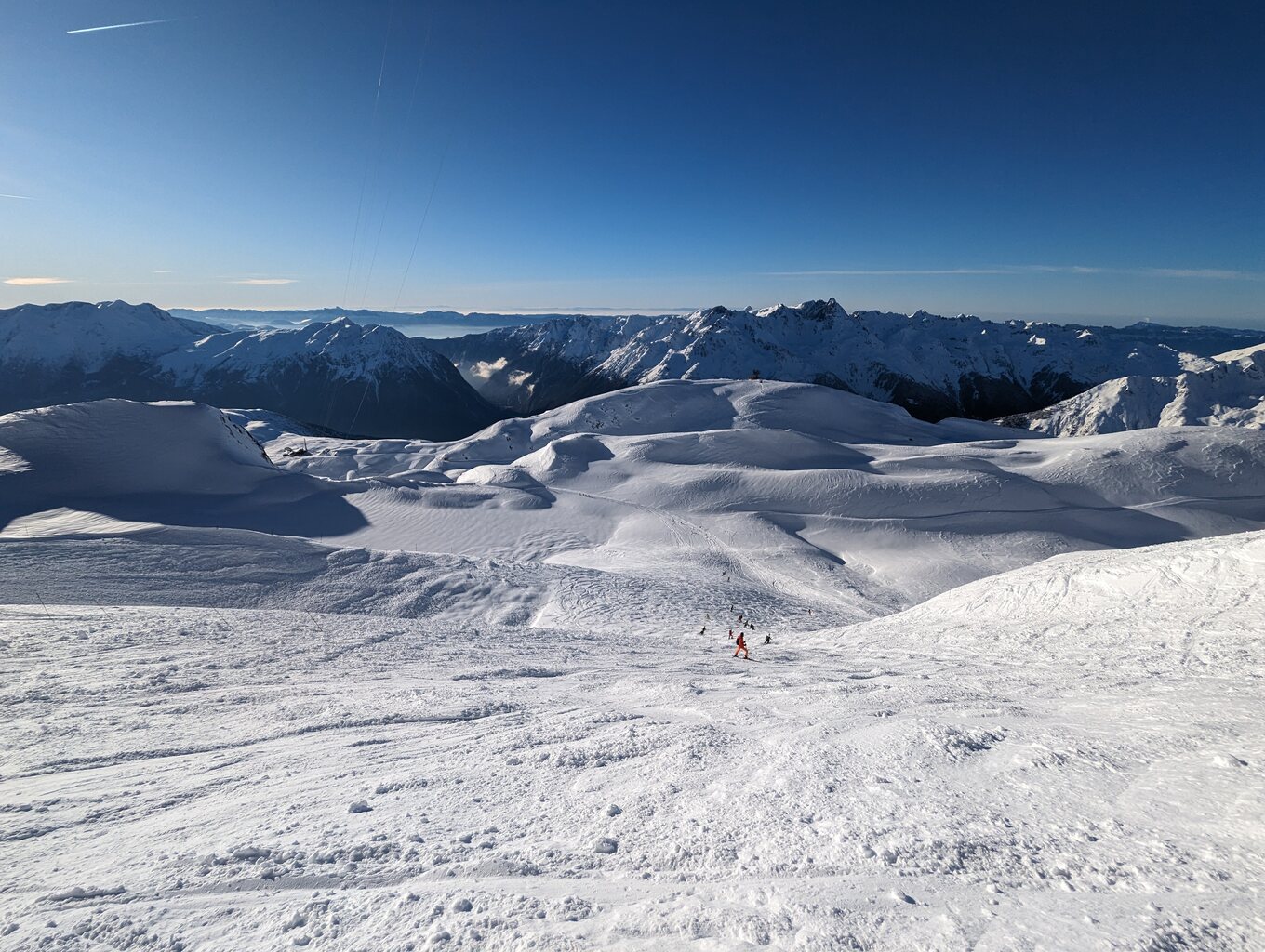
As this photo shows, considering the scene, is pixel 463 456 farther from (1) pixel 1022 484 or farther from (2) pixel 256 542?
(1) pixel 1022 484

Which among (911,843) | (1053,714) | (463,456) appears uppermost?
(911,843)

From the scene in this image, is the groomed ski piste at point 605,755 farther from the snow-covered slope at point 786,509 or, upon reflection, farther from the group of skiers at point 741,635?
the snow-covered slope at point 786,509

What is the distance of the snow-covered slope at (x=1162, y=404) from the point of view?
148m

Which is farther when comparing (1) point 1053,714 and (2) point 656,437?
(2) point 656,437

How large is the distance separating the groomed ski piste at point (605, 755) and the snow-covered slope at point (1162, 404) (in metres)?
171

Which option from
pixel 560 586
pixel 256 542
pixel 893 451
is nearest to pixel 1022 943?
pixel 560 586

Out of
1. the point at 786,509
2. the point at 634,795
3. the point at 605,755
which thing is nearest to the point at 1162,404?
the point at 786,509

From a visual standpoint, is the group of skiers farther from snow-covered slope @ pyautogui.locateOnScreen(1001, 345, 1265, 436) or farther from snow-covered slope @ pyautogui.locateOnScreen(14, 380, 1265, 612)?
snow-covered slope @ pyautogui.locateOnScreen(1001, 345, 1265, 436)

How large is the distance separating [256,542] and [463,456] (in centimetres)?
4991

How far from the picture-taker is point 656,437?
51.1 meters

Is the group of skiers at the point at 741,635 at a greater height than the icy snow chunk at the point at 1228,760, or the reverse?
the icy snow chunk at the point at 1228,760

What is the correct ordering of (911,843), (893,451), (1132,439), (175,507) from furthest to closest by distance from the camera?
(893,451), (1132,439), (175,507), (911,843)

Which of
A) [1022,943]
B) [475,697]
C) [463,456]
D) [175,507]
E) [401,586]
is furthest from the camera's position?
[463,456]

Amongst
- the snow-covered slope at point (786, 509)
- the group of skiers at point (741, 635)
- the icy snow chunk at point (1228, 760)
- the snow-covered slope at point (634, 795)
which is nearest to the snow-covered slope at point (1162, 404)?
the snow-covered slope at point (786, 509)
